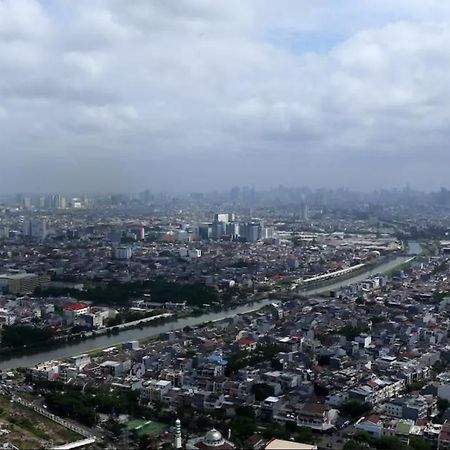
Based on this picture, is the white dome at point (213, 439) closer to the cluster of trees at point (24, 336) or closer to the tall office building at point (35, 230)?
the cluster of trees at point (24, 336)

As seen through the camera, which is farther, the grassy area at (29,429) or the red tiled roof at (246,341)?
the red tiled roof at (246,341)

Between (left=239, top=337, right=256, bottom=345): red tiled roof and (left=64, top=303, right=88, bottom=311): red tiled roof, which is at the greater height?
(left=64, top=303, right=88, bottom=311): red tiled roof

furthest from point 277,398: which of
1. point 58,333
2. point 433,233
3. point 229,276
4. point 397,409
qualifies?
point 433,233

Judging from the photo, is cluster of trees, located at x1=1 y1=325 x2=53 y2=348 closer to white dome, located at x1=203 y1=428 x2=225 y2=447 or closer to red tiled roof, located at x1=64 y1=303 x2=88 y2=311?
red tiled roof, located at x1=64 y1=303 x2=88 y2=311

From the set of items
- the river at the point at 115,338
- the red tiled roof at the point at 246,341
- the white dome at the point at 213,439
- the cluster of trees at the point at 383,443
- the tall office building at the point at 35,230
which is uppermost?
the tall office building at the point at 35,230

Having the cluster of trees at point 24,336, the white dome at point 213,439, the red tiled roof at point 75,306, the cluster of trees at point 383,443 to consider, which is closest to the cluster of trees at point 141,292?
the red tiled roof at point 75,306

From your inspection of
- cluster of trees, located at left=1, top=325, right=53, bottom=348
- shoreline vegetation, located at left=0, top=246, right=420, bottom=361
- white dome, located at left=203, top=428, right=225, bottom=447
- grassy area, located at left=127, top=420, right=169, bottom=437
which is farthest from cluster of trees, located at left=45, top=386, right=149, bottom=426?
cluster of trees, located at left=1, top=325, right=53, bottom=348

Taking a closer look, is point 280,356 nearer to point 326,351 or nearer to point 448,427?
Answer: point 326,351
